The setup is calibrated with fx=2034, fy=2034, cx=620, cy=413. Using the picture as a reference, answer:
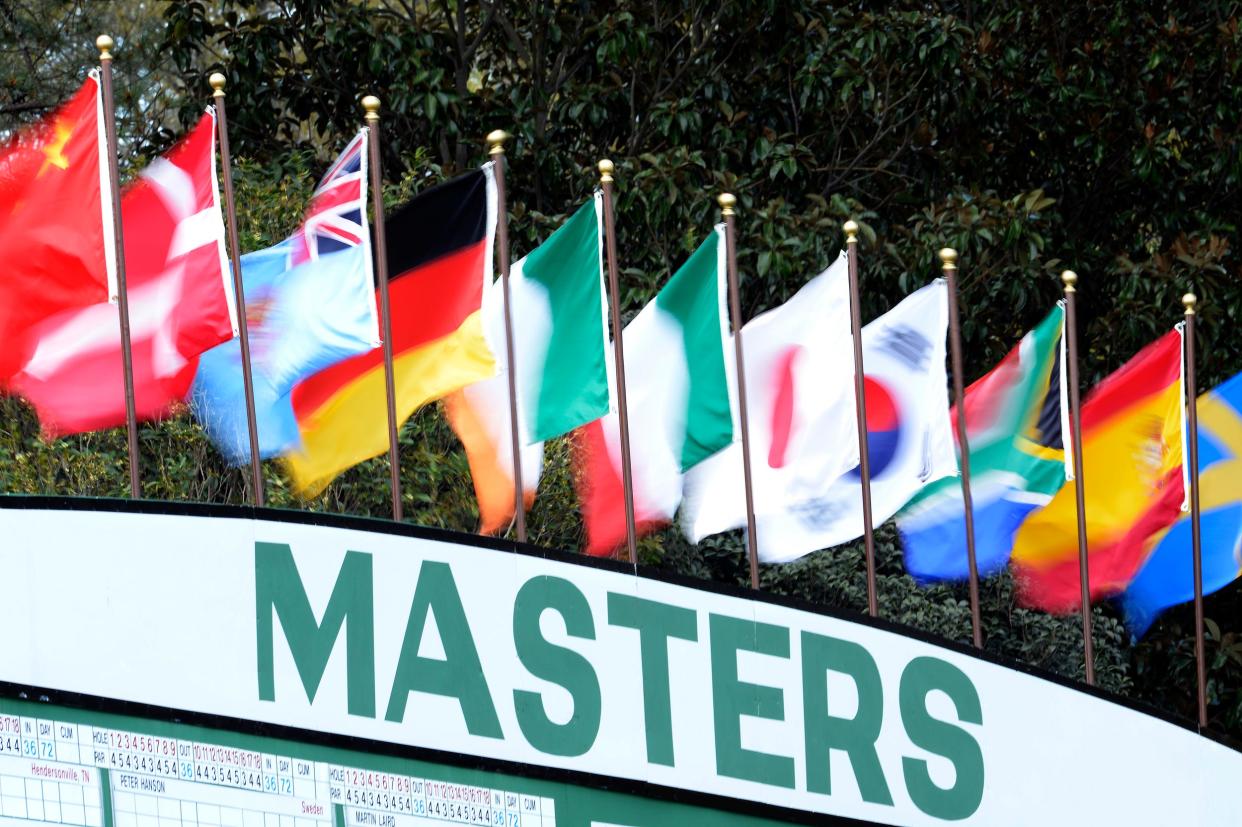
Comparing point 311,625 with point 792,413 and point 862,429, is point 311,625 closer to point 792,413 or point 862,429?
point 792,413

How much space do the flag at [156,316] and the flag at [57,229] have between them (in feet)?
0.43

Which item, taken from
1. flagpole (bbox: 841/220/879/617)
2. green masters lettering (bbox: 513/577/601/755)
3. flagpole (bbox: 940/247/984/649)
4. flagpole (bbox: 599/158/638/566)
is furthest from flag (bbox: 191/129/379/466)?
flagpole (bbox: 940/247/984/649)

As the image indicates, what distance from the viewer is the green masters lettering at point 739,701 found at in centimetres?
1282

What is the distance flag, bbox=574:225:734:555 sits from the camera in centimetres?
1312

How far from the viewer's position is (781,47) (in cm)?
2112

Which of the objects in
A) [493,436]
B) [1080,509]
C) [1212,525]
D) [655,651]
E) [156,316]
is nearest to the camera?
[156,316]

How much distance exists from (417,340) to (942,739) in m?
4.35

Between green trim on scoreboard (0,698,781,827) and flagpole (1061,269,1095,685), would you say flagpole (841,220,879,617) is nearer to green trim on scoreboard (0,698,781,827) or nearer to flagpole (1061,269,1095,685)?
flagpole (1061,269,1095,685)

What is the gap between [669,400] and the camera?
13.2 meters

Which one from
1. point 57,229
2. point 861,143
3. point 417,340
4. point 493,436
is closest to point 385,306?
point 417,340

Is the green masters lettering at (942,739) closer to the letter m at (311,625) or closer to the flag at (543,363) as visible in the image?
the flag at (543,363)

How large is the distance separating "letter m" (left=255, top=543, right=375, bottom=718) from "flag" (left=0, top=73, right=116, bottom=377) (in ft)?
6.02

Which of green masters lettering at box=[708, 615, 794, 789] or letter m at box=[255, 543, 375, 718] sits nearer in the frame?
letter m at box=[255, 543, 375, 718]

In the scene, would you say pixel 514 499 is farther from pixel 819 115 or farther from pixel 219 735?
pixel 819 115
